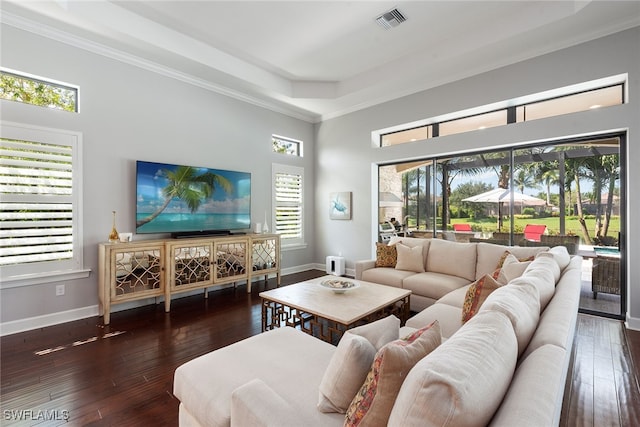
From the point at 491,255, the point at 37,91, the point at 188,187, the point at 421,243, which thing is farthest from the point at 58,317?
the point at 491,255

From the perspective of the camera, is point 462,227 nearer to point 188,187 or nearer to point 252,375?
point 252,375

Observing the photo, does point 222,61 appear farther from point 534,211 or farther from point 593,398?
point 593,398

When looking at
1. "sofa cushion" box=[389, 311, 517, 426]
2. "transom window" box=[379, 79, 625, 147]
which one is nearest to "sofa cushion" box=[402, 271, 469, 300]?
"transom window" box=[379, 79, 625, 147]

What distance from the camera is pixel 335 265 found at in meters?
5.77

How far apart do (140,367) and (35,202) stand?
7.25 ft

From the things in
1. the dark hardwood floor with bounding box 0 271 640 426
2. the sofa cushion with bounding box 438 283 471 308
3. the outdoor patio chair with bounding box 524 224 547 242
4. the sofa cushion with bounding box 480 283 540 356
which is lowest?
the dark hardwood floor with bounding box 0 271 640 426

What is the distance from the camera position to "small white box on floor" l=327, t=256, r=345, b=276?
574 cm

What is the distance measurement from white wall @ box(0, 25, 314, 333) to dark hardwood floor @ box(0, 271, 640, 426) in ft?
1.35

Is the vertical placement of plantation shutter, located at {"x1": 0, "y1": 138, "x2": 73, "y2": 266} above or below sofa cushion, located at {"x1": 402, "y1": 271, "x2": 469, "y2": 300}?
above

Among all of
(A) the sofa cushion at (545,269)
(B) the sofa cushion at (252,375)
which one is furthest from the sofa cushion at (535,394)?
(A) the sofa cushion at (545,269)

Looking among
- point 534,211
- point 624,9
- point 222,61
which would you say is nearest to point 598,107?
point 624,9

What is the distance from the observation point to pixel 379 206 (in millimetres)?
5613

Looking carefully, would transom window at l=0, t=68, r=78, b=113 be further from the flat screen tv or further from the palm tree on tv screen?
the palm tree on tv screen

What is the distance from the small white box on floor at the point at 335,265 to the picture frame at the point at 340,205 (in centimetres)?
81
